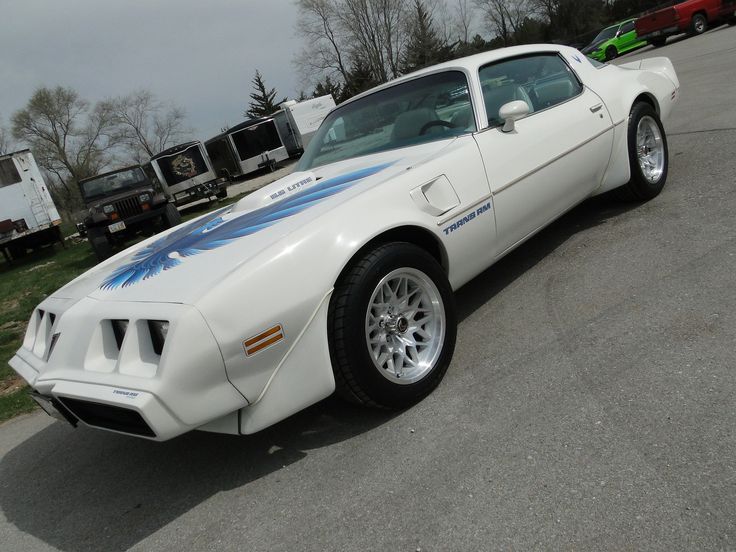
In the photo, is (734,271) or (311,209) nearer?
(311,209)

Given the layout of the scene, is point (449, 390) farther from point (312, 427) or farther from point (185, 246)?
point (185, 246)

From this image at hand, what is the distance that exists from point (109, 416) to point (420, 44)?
4869 centimetres

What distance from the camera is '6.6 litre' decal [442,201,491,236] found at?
2828 millimetres

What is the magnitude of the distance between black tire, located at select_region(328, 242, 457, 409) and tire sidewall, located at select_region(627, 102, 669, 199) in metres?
2.34

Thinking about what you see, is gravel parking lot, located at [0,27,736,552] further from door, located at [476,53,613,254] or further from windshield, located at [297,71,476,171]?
windshield, located at [297,71,476,171]

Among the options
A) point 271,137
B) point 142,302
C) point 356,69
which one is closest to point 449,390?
point 142,302

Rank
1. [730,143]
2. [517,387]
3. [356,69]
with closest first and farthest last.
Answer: [517,387] < [730,143] < [356,69]

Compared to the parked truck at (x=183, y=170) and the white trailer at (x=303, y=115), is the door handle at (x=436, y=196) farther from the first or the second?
the white trailer at (x=303, y=115)

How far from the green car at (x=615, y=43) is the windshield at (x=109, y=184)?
20514 mm

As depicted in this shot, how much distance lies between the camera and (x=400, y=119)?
350 cm

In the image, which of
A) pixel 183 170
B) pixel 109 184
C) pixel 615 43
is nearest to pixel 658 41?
pixel 615 43

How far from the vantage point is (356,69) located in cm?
4638

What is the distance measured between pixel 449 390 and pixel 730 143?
4217mm

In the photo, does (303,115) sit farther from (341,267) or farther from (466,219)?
(341,267)
